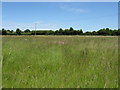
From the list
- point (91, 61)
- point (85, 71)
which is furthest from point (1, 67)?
A: point (91, 61)

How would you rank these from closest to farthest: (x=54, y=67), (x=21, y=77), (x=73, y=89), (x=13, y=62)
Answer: (x=73, y=89) < (x=21, y=77) < (x=54, y=67) < (x=13, y=62)

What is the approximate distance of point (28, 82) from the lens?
2.83 m

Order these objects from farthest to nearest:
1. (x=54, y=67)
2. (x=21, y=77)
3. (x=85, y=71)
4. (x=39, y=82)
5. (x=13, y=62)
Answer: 1. (x=13, y=62)
2. (x=54, y=67)
3. (x=85, y=71)
4. (x=21, y=77)
5. (x=39, y=82)

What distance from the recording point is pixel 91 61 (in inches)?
160

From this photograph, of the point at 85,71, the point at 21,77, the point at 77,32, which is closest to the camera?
the point at 21,77

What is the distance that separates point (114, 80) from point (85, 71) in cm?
58

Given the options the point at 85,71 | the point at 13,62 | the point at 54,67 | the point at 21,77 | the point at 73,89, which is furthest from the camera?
the point at 13,62

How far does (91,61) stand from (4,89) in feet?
6.75

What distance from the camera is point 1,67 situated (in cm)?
361

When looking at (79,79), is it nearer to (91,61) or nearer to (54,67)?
(54,67)

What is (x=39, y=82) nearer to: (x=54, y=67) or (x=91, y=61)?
(x=54, y=67)

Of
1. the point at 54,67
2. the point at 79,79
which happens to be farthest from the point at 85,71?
the point at 54,67

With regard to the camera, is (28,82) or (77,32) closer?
(28,82)

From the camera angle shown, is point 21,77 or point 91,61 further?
point 91,61
